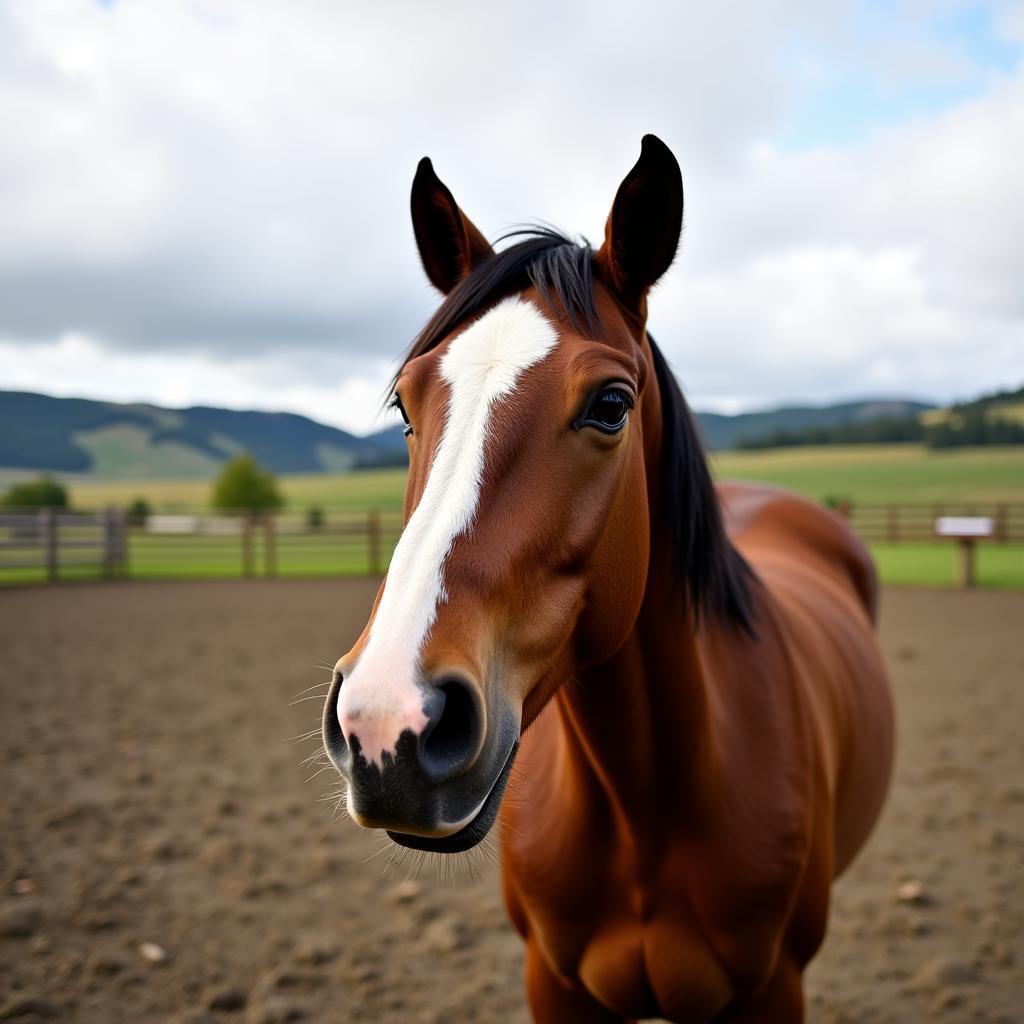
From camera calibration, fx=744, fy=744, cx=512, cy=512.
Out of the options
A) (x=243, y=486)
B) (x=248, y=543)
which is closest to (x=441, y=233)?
(x=248, y=543)

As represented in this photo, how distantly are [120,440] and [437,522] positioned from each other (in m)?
124

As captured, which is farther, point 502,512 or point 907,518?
point 907,518

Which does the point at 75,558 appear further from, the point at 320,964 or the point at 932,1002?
the point at 932,1002

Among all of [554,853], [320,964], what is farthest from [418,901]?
[554,853]

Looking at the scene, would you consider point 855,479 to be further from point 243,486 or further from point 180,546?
point 180,546

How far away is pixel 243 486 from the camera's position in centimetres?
3728

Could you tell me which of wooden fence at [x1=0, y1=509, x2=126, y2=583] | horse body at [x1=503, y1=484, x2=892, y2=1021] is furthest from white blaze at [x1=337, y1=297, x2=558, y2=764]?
wooden fence at [x1=0, y1=509, x2=126, y2=583]

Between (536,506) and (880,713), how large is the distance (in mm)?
2336

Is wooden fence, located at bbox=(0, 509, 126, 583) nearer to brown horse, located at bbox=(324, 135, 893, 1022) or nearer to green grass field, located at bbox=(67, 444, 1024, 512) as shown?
green grass field, located at bbox=(67, 444, 1024, 512)

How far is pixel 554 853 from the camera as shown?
185cm

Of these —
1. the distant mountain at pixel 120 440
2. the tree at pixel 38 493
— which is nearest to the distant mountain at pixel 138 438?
the distant mountain at pixel 120 440

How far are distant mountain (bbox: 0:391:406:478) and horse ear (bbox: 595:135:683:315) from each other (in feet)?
229

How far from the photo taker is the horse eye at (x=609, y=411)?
1312 millimetres

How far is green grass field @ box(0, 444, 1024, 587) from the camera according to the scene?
774 inches
